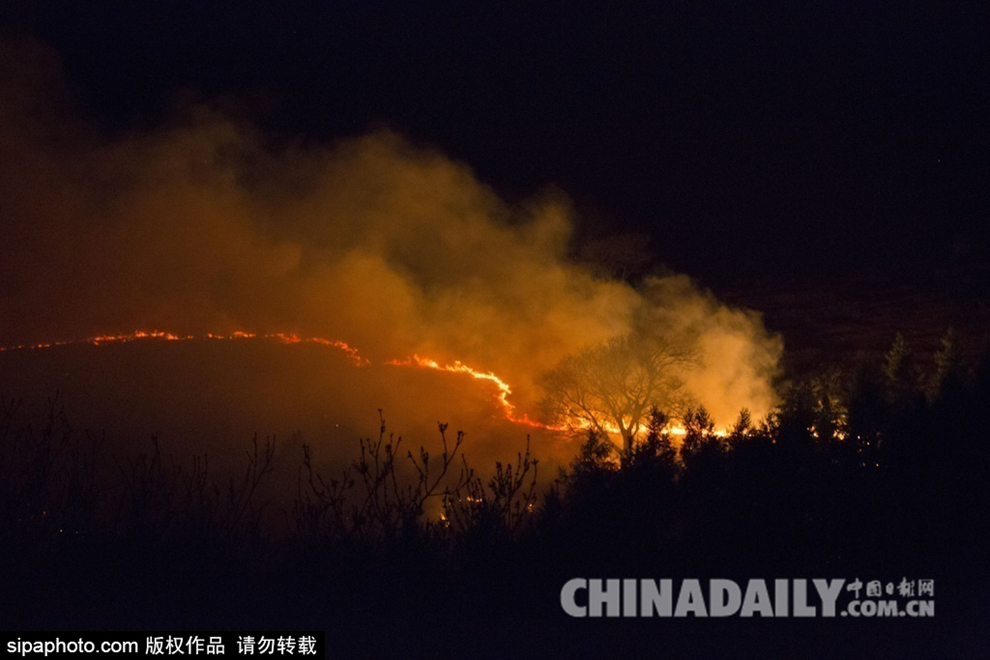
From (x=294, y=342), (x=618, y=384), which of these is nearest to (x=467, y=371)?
(x=294, y=342)

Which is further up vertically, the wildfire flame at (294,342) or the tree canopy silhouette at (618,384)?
the wildfire flame at (294,342)

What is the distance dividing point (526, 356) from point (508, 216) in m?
3.79

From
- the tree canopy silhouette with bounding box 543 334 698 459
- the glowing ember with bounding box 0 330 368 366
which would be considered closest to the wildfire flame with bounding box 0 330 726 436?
the glowing ember with bounding box 0 330 368 366

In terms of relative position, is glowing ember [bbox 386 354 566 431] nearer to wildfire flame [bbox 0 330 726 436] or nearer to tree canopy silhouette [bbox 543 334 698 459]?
wildfire flame [bbox 0 330 726 436]

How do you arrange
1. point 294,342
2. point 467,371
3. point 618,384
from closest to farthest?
point 618,384 < point 467,371 < point 294,342

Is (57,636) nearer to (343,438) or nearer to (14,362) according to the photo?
(343,438)

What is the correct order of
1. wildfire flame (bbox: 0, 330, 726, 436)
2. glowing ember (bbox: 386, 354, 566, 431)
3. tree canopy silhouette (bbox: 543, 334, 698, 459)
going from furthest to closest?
1. wildfire flame (bbox: 0, 330, 726, 436)
2. glowing ember (bbox: 386, 354, 566, 431)
3. tree canopy silhouette (bbox: 543, 334, 698, 459)

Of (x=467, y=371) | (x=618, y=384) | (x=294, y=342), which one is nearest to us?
(x=618, y=384)

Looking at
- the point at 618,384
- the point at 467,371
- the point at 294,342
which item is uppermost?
the point at 294,342

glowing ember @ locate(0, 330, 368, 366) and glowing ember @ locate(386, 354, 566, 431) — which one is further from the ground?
glowing ember @ locate(0, 330, 368, 366)

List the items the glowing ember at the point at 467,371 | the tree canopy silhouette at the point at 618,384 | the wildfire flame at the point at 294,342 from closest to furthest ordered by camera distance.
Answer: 1. the tree canopy silhouette at the point at 618,384
2. the glowing ember at the point at 467,371
3. the wildfire flame at the point at 294,342

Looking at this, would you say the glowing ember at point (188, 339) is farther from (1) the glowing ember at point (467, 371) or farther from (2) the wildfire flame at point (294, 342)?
(1) the glowing ember at point (467, 371)

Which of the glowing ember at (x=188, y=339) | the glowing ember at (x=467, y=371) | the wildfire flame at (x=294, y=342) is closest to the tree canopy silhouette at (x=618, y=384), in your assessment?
the glowing ember at (x=467, y=371)

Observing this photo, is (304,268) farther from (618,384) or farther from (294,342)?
(618,384)
